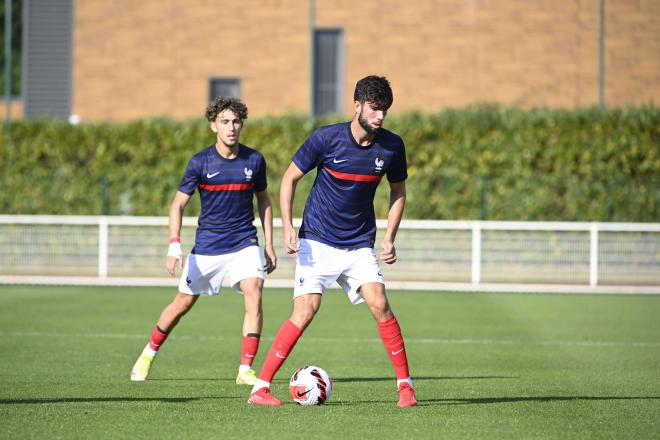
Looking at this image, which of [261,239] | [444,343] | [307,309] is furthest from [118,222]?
[307,309]

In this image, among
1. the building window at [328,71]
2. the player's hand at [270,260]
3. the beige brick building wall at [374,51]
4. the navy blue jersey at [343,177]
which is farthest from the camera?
the building window at [328,71]

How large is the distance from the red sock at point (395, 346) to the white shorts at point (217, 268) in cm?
172

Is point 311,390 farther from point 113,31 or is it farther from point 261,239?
point 113,31

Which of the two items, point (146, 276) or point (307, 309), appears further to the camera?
point (146, 276)

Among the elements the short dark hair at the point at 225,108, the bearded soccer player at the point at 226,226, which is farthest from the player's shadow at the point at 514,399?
the short dark hair at the point at 225,108

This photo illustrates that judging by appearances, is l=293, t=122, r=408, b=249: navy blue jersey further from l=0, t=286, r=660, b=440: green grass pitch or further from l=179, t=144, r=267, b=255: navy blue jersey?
l=179, t=144, r=267, b=255: navy blue jersey

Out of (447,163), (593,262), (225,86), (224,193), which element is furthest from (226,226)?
(225,86)

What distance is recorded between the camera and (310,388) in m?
8.02

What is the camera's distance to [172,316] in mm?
9539

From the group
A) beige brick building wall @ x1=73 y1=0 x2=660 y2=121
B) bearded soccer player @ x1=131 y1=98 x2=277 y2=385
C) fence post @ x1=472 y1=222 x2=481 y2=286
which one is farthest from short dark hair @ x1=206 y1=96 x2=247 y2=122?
beige brick building wall @ x1=73 y1=0 x2=660 y2=121

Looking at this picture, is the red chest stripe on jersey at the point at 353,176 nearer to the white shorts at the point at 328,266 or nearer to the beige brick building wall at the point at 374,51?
the white shorts at the point at 328,266

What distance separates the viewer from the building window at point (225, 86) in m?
32.7

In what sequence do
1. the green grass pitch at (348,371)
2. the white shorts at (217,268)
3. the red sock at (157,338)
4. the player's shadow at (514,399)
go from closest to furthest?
the green grass pitch at (348,371)
the player's shadow at (514,399)
the white shorts at (217,268)
the red sock at (157,338)

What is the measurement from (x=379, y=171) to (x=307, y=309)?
3.57 ft
